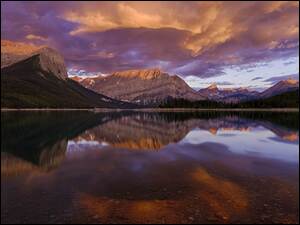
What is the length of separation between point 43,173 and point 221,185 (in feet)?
46.8

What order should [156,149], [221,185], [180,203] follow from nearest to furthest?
[180,203] → [221,185] → [156,149]

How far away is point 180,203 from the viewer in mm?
17141

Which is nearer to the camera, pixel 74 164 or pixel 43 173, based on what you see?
pixel 43 173

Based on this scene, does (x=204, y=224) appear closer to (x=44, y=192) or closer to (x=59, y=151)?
(x=44, y=192)

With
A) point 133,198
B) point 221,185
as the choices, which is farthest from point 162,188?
point 221,185

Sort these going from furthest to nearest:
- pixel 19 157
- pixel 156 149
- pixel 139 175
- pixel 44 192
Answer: pixel 156 149
pixel 19 157
pixel 139 175
pixel 44 192

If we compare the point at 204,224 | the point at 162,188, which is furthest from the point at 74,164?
the point at 204,224

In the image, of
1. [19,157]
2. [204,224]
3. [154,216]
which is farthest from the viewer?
[19,157]

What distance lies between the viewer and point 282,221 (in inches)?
569

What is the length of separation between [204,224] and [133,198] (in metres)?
5.37

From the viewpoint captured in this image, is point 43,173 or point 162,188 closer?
point 162,188

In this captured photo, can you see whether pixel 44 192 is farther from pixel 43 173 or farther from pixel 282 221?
pixel 282 221

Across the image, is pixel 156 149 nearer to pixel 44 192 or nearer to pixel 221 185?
pixel 221 185

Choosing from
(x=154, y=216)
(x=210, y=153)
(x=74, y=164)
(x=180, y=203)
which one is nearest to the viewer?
(x=154, y=216)
